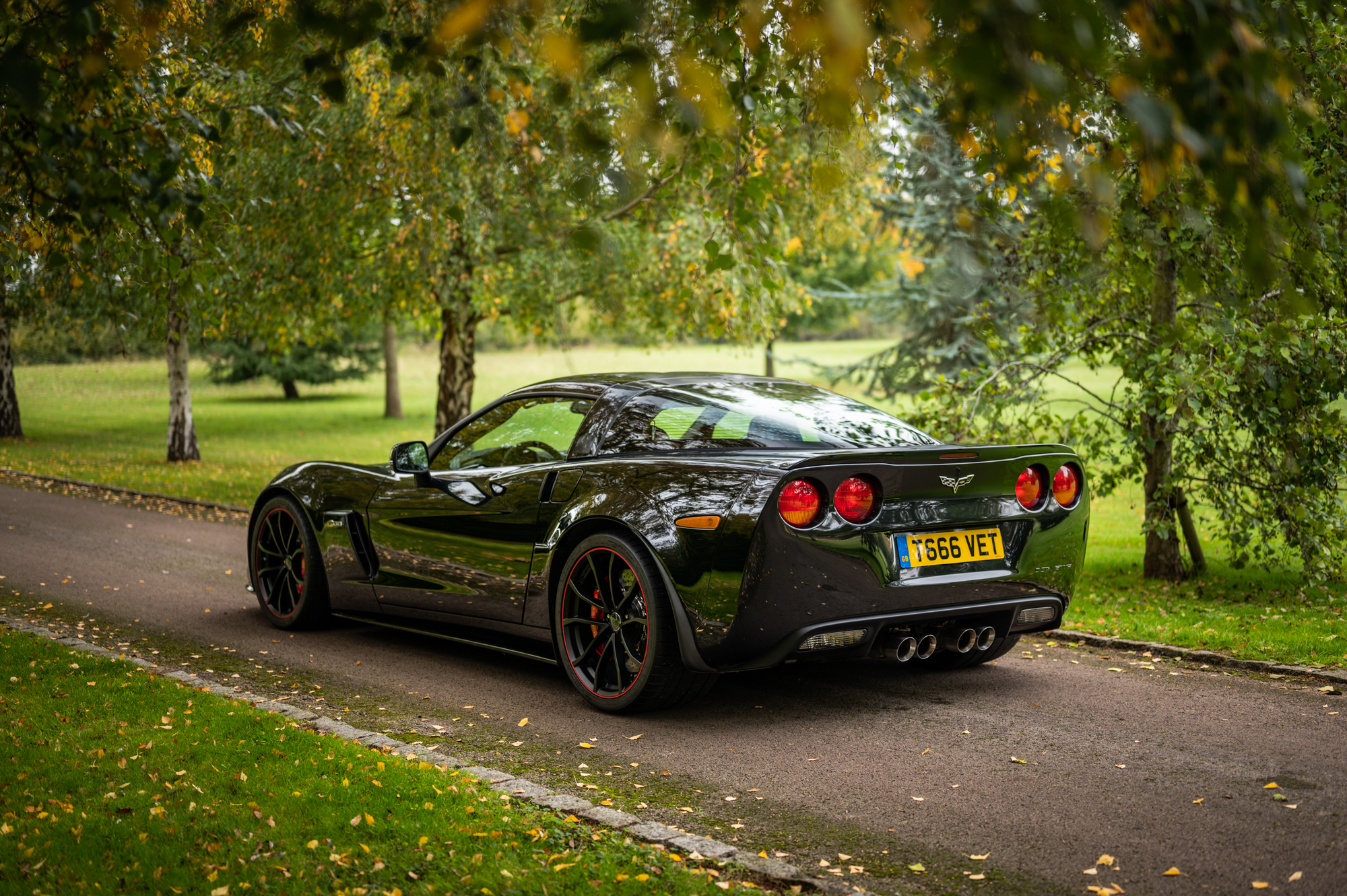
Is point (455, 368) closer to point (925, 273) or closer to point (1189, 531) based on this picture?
point (1189, 531)

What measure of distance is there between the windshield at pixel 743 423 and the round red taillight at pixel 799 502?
21.6 inches

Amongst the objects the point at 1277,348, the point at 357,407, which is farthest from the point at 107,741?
the point at 357,407

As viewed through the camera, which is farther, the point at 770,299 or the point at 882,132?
the point at 770,299

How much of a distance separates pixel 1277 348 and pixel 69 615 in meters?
7.72

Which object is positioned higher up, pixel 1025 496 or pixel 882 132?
pixel 882 132

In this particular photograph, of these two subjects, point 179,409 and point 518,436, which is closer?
point 518,436

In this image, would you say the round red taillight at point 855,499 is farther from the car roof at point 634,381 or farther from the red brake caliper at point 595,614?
the car roof at point 634,381

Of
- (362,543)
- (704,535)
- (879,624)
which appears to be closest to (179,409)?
(362,543)

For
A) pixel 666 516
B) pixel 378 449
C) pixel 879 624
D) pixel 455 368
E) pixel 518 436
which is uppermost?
pixel 455 368

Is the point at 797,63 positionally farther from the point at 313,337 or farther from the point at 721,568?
the point at 313,337

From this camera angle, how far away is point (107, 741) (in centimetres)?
481

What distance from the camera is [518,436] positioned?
20.3 ft

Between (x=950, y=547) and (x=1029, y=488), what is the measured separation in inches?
Answer: 22.8

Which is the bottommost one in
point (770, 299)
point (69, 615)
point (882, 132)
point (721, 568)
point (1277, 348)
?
point (69, 615)
